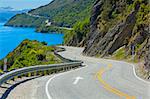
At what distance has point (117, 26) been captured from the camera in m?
68.9

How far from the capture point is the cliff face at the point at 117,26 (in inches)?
2396

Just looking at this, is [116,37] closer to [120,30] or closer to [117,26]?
[120,30]

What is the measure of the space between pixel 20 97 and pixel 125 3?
62540 mm

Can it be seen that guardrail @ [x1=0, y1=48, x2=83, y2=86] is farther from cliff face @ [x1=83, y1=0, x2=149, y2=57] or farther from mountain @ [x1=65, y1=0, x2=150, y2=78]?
cliff face @ [x1=83, y1=0, x2=149, y2=57]

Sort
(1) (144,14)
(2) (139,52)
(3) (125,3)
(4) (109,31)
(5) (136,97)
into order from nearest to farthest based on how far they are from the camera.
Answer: (5) (136,97)
(2) (139,52)
(1) (144,14)
(4) (109,31)
(3) (125,3)

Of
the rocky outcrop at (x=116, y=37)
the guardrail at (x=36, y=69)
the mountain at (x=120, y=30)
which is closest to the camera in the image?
the guardrail at (x=36, y=69)

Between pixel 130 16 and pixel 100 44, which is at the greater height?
pixel 130 16

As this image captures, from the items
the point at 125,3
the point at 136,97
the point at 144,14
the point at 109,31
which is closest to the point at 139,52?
the point at 144,14

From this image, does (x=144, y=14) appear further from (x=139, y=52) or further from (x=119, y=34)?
(x=139, y=52)

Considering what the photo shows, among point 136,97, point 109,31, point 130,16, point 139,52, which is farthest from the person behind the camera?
point 109,31

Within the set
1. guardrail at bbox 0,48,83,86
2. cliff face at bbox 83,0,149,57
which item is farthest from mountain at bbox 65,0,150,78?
guardrail at bbox 0,48,83,86

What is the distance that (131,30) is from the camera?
213 ft

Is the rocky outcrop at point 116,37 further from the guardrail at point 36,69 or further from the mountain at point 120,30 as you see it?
the guardrail at point 36,69

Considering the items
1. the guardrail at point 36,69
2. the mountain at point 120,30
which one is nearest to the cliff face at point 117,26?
the mountain at point 120,30
